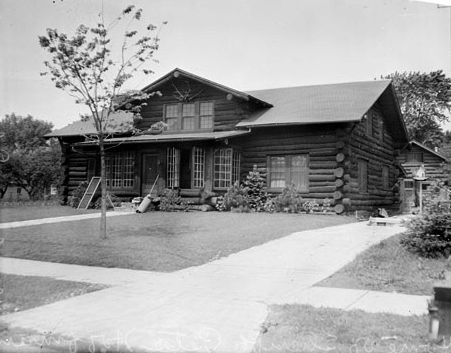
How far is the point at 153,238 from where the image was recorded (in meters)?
12.5

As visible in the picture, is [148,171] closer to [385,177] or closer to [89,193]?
[89,193]

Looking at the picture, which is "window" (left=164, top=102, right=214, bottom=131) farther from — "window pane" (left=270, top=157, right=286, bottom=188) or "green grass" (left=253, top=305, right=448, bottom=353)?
"green grass" (left=253, top=305, right=448, bottom=353)

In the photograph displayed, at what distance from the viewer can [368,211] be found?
72.5 feet

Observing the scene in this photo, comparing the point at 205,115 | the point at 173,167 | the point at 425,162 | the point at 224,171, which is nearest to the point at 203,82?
the point at 205,115

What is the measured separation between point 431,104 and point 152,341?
1854 inches

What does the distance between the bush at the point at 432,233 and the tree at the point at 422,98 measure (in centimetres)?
3703

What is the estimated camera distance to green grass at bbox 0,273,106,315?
7.01m

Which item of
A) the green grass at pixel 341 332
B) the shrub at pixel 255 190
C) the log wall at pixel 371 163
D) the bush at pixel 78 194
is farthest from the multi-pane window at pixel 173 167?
the green grass at pixel 341 332

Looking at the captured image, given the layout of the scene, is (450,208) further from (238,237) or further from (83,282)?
(83,282)

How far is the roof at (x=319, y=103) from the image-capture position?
19.2 m

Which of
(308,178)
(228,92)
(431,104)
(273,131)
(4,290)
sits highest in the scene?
(431,104)

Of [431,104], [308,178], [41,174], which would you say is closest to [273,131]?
[308,178]

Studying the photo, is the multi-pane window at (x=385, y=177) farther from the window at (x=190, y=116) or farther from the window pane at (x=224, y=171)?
the window at (x=190, y=116)

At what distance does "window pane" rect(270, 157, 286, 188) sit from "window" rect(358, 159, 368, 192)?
146 inches
